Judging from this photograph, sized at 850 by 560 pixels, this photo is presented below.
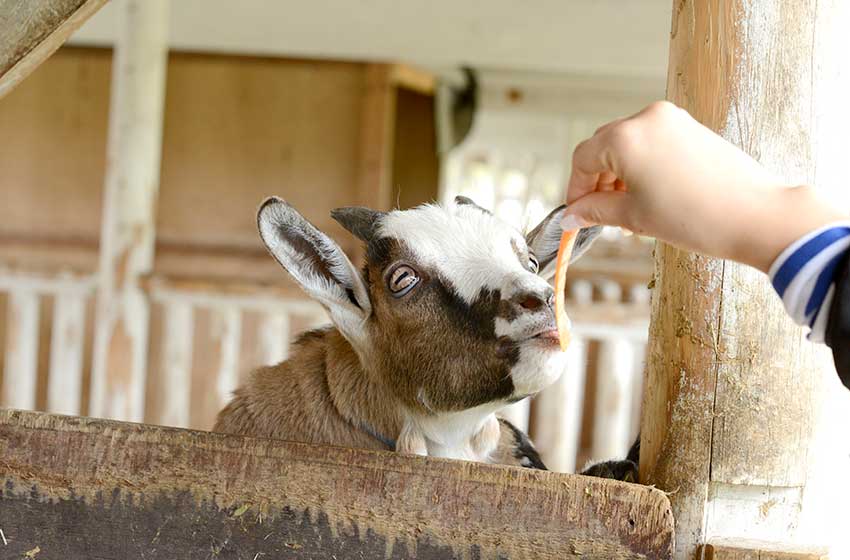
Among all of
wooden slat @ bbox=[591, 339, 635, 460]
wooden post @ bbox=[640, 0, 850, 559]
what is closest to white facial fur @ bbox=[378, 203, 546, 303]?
wooden post @ bbox=[640, 0, 850, 559]

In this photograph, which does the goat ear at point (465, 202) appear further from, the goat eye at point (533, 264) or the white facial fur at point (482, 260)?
the goat eye at point (533, 264)

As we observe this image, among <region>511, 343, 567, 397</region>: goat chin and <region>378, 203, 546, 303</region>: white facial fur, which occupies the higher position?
<region>378, 203, 546, 303</region>: white facial fur

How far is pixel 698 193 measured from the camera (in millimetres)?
1136

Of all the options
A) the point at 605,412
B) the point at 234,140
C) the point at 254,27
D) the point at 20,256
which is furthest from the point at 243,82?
the point at 605,412

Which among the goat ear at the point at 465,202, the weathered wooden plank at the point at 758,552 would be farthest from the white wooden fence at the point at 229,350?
the weathered wooden plank at the point at 758,552

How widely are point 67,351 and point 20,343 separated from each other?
11.8 inches

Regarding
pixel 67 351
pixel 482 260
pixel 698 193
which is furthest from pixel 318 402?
pixel 67 351

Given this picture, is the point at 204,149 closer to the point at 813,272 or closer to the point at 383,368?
the point at 383,368

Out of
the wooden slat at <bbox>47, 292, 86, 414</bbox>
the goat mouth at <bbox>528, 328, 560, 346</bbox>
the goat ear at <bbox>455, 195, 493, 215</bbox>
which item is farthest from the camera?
the wooden slat at <bbox>47, 292, 86, 414</bbox>

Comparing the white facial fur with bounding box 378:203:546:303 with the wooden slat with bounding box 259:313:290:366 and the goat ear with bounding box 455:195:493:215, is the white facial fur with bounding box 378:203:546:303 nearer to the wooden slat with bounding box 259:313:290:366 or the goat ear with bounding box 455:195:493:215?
the goat ear with bounding box 455:195:493:215

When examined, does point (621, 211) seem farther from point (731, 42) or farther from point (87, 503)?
point (87, 503)

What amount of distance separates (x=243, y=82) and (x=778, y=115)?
21.5ft

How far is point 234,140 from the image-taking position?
25.4 ft

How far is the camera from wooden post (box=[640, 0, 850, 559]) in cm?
158
